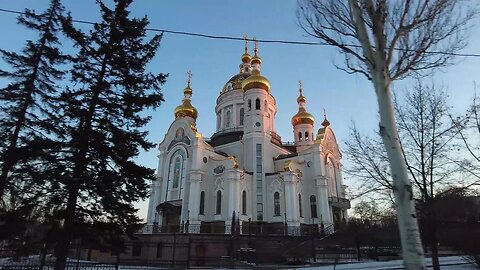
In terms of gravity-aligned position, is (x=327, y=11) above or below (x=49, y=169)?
above

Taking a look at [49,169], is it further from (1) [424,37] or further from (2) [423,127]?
(2) [423,127]

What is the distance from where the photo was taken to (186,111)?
132 ft

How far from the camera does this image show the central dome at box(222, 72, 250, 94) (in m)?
42.2

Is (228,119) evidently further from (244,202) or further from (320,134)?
(244,202)

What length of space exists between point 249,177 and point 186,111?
1336 centimetres

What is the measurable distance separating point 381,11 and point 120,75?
916 centimetres

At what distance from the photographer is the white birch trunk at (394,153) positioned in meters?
4.73

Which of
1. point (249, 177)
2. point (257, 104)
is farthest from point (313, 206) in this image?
point (257, 104)

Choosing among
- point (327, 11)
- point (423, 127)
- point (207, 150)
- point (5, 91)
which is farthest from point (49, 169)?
point (207, 150)

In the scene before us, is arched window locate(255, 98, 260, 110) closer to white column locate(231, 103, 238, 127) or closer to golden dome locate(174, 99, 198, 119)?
white column locate(231, 103, 238, 127)

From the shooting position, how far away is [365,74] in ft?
22.1

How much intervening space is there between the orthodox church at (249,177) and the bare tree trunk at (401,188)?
22865mm

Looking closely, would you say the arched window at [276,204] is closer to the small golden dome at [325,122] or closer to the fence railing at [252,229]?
the fence railing at [252,229]

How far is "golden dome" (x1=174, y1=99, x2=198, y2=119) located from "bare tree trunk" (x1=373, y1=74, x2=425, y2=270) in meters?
35.4
